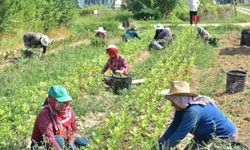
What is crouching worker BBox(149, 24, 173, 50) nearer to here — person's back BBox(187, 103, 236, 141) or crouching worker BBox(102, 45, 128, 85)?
crouching worker BBox(102, 45, 128, 85)

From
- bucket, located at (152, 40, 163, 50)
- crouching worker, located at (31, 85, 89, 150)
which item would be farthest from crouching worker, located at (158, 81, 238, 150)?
bucket, located at (152, 40, 163, 50)

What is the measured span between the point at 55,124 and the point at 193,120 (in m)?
1.50

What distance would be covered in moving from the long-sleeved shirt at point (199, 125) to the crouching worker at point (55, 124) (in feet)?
3.53

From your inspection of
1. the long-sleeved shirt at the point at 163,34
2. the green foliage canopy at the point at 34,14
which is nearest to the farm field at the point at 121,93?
the long-sleeved shirt at the point at 163,34

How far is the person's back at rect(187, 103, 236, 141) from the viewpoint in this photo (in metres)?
4.74

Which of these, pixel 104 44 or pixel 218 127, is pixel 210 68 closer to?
pixel 104 44

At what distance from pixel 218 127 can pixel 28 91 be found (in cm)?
353

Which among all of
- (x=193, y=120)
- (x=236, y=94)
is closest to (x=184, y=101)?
(x=193, y=120)

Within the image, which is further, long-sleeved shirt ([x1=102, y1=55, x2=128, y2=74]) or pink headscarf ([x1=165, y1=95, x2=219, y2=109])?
long-sleeved shirt ([x1=102, y1=55, x2=128, y2=74])

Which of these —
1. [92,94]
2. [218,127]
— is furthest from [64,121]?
[92,94]

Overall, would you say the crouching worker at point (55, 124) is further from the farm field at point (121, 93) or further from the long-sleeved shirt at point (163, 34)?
the long-sleeved shirt at point (163, 34)

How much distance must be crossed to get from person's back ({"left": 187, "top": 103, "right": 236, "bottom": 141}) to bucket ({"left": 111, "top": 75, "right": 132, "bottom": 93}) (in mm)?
3942

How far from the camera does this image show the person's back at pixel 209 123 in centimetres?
474

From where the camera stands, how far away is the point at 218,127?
4.89 m
